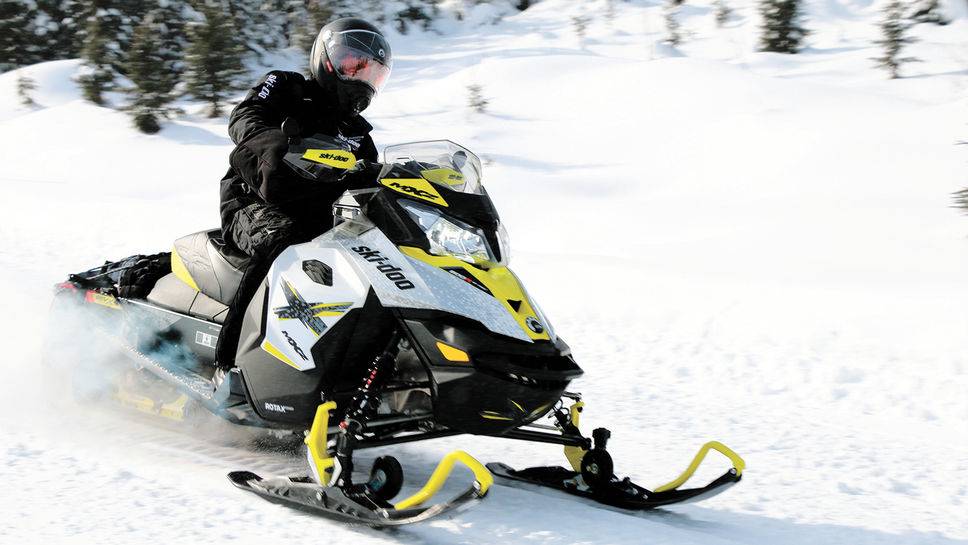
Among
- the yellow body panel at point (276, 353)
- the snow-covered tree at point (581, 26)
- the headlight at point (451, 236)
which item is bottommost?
the snow-covered tree at point (581, 26)

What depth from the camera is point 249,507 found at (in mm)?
3736

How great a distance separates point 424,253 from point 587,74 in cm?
1213

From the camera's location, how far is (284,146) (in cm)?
389

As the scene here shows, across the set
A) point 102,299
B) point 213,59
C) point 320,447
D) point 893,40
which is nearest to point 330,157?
point 320,447

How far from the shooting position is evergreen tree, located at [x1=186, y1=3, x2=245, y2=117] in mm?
15125

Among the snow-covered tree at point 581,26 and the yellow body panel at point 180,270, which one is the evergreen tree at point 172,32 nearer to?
the snow-covered tree at point 581,26

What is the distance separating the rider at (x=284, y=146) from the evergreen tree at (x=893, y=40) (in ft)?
36.2

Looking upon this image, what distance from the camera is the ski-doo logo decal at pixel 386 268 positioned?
3.61m

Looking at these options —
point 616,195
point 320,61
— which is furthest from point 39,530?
point 616,195

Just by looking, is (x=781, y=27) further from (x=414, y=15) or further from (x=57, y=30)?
(x=57, y=30)

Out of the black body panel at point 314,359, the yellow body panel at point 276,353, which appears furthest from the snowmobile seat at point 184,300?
the yellow body panel at point 276,353

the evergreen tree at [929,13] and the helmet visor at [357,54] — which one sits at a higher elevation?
the helmet visor at [357,54]

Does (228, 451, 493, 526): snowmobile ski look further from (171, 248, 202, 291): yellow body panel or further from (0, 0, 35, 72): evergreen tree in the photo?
(0, 0, 35, 72): evergreen tree

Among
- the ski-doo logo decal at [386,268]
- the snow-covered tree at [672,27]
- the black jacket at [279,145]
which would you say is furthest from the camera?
the snow-covered tree at [672,27]
